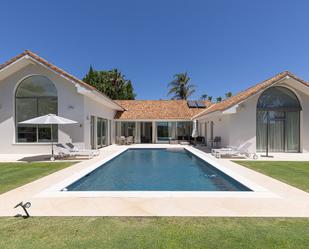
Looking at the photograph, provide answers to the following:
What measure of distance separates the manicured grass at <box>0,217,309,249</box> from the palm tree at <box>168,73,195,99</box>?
46.1 metres

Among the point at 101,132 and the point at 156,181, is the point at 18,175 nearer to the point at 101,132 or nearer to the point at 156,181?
the point at 156,181

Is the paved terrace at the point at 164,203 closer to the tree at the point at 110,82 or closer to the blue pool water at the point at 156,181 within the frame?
the blue pool water at the point at 156,181

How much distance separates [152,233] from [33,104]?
16.1 m

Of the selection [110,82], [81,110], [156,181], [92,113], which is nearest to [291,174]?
[156,181]

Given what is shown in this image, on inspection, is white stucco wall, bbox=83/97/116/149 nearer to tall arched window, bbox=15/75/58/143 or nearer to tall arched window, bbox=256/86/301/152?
tall arched window, bbox=15/75/58/143

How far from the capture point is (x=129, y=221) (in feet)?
14.8

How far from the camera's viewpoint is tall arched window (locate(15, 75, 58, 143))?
15992mm

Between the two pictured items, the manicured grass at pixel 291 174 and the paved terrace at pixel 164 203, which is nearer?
→ the paved terrace at pixel 164 203

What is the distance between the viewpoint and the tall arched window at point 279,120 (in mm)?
16953

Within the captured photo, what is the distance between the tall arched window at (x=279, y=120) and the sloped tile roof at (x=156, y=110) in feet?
35.5

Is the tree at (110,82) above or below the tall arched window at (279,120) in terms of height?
above

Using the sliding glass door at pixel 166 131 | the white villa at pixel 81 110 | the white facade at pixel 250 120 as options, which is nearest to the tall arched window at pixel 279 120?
the white villa at pixel 81 110

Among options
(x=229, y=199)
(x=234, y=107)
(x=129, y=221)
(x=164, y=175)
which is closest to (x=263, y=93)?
(x=234, y=107)

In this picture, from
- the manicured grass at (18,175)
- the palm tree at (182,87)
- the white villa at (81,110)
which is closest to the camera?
the manicured grass at (18,175)
